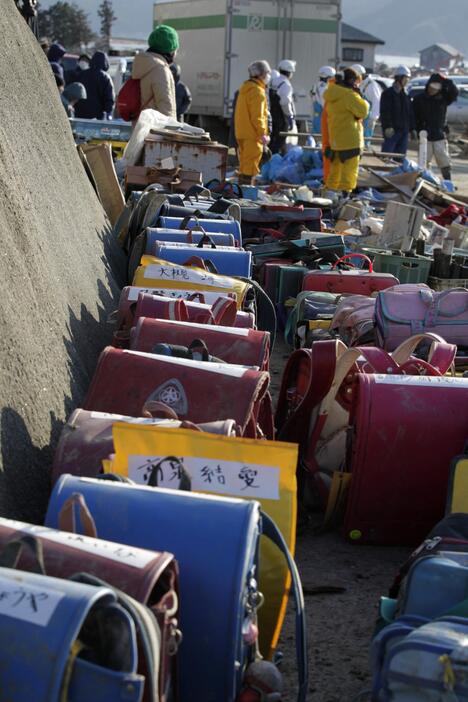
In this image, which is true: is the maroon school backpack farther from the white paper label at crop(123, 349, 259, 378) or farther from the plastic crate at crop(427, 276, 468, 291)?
the white paper label at crop(123, 349, 259, 378)

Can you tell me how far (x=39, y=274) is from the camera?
4109mm

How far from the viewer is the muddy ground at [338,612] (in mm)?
2982

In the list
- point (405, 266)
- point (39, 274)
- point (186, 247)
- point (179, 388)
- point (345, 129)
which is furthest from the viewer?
point (345, 129)

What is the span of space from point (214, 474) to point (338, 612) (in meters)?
0.87

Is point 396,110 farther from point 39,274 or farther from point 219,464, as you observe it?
point 219,464

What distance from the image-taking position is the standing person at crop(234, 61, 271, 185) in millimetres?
14547

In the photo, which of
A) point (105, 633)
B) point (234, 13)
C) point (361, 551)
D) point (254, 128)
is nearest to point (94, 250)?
point (361, 551)

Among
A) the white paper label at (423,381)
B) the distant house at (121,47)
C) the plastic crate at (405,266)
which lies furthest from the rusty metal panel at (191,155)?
the distant house at (121,47)

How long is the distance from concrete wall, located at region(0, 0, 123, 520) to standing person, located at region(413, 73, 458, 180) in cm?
1373

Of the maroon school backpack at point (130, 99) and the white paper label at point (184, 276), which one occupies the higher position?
the maroon school backpack at point (130, 99)

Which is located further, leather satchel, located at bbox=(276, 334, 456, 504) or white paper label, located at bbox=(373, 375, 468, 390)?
leather satchel, located at bbox=(276, 334, 456, 504)

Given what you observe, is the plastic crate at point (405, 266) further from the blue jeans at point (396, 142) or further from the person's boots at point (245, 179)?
the blue jeans at point (396, 142)

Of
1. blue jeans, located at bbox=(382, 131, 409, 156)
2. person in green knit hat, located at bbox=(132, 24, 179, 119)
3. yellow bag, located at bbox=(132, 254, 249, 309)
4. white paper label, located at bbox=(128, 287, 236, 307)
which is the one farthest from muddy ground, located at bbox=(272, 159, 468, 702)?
blue jeans, located at bbox=(382, 131, 409, 156)

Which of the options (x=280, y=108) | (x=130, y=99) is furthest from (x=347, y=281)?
(x=280, y=108)
